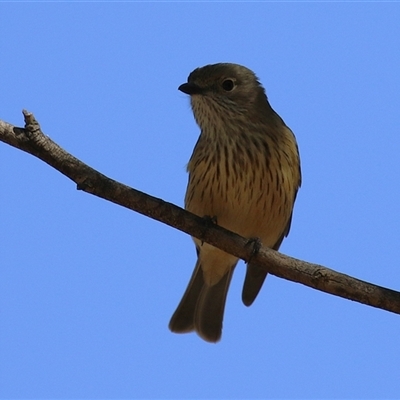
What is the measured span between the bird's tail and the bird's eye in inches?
73.9

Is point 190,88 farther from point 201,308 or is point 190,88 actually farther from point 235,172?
point 201,308

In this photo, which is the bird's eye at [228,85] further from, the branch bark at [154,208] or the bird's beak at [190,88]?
the branch bark at [154,208]

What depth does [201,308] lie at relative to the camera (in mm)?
7824

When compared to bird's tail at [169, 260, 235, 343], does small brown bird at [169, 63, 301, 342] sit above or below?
above

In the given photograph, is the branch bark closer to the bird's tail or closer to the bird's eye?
the bird's eye

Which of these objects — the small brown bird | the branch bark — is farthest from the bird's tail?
the branch bark

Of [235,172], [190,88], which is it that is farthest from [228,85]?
[235,172]

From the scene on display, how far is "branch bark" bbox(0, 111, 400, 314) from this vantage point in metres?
4.74

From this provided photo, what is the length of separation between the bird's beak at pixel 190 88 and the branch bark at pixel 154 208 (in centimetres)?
192

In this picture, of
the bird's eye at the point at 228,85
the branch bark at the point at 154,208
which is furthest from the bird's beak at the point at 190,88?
the branch bark at the point at 154,208

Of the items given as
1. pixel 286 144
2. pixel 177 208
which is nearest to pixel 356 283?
pixel 177 208

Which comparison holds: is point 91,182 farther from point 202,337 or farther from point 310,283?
point 202,337

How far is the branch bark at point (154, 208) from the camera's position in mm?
4738

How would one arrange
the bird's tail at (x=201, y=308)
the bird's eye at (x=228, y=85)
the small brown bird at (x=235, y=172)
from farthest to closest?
the bird's tail at (x=201, y=308), the bird's eye at (x=228, y=85), the small brown bird at (x=235, y=172)
